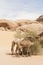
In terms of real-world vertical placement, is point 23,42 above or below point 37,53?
above

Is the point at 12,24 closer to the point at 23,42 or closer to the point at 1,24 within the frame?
the point at 1,24

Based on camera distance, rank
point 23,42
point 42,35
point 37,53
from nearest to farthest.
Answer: point 23,42, point 37,53, point 42,35

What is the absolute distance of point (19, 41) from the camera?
511 inches

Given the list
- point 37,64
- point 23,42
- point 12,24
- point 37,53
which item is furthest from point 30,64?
point 12,24

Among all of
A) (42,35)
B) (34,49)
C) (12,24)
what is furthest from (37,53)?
(12,24)

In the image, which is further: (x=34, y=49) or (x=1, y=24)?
(x=1, y=24)

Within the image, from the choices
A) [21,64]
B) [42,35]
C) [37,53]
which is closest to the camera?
[21,64]

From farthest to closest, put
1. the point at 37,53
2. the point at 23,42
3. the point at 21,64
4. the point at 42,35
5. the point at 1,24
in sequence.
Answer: the point at 1,24, the point at 42,35, the point at 37,53, the point at 23,42, the point at 21,64

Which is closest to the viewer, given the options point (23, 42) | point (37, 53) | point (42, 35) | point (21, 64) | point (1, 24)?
point (21, 64)

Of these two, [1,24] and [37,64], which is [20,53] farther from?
[1,24]

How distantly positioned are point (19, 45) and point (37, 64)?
339 centimetres

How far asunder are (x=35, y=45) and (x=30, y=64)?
15.3ft

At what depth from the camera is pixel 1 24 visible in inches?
2063

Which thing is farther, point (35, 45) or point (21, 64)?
point (35, 45)
